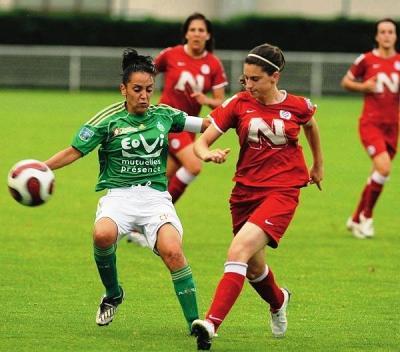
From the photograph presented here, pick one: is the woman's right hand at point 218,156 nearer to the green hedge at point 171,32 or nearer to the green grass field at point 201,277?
the green grass field at point 201,277

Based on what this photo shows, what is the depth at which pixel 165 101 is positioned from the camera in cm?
1373

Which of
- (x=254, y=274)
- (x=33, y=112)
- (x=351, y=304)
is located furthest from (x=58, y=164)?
(x=33, y=112)

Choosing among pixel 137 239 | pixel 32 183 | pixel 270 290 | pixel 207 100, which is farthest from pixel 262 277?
pixel 137 239

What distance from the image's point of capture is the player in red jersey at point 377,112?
1407 cm

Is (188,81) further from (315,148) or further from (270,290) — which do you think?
(270,290)

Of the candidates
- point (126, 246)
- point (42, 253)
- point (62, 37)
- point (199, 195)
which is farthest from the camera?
point (62, 37)

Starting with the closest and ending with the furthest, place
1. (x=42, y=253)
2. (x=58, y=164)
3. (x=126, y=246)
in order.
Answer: (x=58, y=164) < (x=42, y=253) < (x=126, y=246)

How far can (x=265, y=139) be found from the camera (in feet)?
27.4

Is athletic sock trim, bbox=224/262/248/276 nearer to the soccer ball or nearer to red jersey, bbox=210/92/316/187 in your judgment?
red jersey, bbox=210/92/316/187

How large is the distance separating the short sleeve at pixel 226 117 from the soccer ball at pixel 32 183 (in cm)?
113

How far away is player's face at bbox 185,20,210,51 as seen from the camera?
13.5m

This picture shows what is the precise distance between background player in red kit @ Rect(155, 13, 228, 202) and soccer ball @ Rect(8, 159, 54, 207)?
547 cm

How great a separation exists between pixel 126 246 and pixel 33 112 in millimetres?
17060

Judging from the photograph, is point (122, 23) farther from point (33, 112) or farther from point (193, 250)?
point (193, 250)
